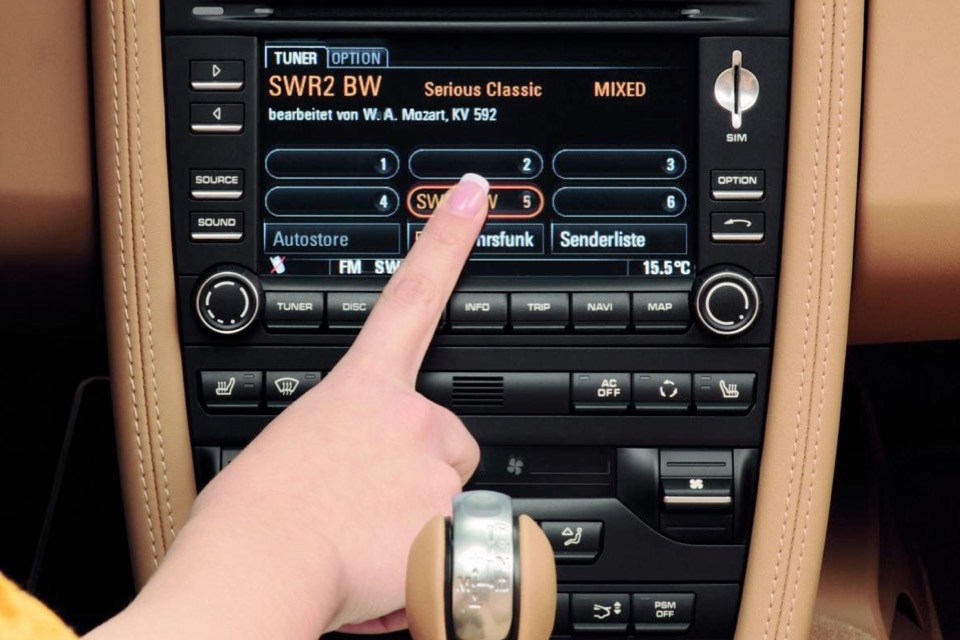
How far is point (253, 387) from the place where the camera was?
3.01 feet

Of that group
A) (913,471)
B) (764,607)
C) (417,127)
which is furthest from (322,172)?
(913,471)

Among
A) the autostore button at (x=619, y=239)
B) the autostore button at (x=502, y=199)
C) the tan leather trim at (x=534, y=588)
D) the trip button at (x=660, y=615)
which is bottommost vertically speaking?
the trip button at (x=660, y=615)

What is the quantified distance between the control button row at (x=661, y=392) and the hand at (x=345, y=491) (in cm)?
11

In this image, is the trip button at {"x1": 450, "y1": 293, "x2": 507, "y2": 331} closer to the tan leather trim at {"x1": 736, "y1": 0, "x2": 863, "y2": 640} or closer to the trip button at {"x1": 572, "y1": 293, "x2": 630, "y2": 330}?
the trip button at {"x1": 572, "y1": 293, "x2": 630, "y2": 330}

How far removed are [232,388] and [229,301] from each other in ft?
0.24

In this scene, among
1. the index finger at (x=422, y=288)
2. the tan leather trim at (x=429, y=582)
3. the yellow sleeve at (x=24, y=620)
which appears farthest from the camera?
the index finger at (x=422, y=288)

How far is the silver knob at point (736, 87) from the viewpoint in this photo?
89 cm

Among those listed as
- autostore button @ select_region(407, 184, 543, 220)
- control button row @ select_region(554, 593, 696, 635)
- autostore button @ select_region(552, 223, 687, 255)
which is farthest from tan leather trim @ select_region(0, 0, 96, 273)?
control button row @ select_region(554, 593, 696, 635)

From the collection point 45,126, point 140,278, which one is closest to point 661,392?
point 140,278

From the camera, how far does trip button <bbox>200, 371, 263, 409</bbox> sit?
36.1 inches

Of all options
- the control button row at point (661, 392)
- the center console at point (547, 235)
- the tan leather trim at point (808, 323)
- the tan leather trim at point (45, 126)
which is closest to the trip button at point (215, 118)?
the center console at point (547, 235)

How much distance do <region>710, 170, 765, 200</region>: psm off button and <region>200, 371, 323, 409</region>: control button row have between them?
351 millimetres

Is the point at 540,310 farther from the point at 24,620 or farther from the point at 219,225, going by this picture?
the point at 24,620

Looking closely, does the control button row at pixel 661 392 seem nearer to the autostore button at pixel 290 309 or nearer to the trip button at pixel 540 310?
the trip button at pixel 540 310
